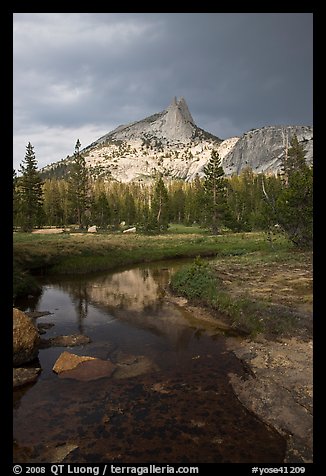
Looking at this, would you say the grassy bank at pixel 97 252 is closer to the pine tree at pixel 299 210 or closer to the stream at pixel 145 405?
the pine tree at pixel 299 210

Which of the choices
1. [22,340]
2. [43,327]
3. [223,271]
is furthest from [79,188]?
[22,340]

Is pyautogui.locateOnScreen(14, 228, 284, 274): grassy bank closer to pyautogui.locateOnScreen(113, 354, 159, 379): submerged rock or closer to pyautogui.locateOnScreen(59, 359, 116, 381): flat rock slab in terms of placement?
pyautogui.locateOnScreen(59, 359, 116, 381): flat rock slab

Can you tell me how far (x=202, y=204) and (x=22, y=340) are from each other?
196ft

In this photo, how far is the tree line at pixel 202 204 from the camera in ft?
98.7

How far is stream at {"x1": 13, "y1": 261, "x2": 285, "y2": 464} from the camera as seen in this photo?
25.3 ft

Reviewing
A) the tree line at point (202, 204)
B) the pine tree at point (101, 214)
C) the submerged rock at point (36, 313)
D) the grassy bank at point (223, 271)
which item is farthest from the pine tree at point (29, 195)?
the submerged rock at point (36, 313)

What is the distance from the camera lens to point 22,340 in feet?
41.9

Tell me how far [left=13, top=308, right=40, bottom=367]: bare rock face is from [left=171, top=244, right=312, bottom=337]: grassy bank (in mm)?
9308

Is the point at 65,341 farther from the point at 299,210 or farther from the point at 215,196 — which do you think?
the point at 215,196

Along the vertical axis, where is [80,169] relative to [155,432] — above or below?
above
